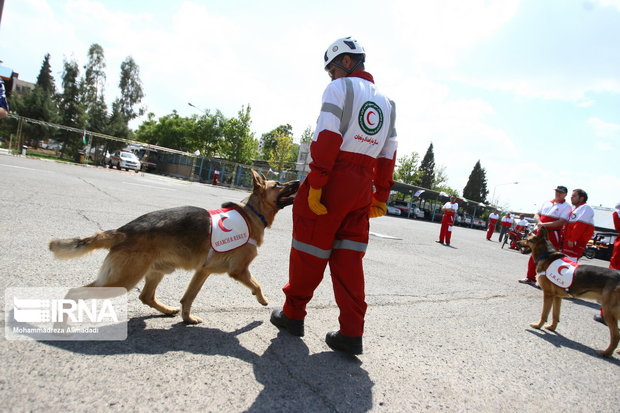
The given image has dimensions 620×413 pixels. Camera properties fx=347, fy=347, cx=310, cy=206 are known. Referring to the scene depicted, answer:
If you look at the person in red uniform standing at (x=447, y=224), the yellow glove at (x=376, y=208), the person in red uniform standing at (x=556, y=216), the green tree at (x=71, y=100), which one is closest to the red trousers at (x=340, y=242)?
the yellow glove at (x=376, y=208)

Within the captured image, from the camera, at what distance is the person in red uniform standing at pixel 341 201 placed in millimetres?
2630

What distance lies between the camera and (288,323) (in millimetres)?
2990

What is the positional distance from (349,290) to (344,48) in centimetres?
204

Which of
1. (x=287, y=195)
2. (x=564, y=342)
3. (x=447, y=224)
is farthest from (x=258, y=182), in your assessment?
(x=447, y=224)

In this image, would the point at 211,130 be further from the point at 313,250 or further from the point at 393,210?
the point at 313,250

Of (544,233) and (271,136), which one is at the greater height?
(271,136)

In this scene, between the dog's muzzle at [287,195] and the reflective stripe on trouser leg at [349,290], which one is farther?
the dog's muzzle at [287,195]

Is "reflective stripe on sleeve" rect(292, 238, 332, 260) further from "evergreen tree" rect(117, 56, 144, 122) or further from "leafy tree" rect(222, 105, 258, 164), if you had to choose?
"evergreen tree" rect(117, 56, 144, 122)

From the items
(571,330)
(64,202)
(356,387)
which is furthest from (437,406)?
(64,202)

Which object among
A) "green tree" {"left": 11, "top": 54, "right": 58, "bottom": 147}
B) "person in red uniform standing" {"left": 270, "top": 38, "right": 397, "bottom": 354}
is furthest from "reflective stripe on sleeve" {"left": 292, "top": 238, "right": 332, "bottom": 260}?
"green tree" {"left": 11, "top": 54, "right": 58, "bottom": 147}

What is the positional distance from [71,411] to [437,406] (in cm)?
211

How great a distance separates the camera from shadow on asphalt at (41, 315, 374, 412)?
6.86 ft

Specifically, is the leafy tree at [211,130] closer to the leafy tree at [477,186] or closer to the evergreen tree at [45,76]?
the evergreen tree at [45,76]

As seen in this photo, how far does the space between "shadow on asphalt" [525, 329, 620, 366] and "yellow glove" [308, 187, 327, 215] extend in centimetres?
343
